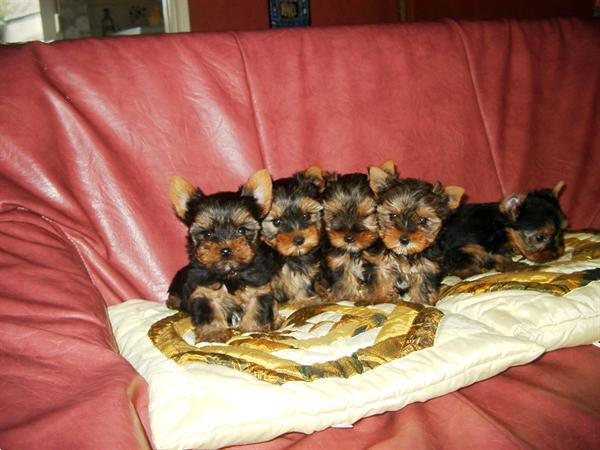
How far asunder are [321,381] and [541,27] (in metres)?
3.79

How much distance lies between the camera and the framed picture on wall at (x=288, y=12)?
7.24m

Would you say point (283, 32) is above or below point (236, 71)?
above

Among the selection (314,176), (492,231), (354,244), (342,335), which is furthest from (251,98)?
(492,231)

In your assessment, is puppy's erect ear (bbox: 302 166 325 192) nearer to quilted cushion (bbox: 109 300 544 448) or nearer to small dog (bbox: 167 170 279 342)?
small dog (bbox: 167 170 279 342)

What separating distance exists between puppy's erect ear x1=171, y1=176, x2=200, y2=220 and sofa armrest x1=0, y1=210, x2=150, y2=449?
0.61 meters

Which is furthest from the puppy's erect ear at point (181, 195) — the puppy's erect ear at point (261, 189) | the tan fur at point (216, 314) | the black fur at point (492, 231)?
the black fur at point (492, 231)

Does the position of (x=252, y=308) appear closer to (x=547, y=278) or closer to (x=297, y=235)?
(x=297, y=235)

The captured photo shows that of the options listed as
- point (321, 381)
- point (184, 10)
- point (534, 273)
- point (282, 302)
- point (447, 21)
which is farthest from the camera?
point (184, 10)

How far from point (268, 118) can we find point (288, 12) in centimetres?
460

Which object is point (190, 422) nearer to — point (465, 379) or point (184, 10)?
point (465, 379)

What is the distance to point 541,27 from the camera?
4.22 m

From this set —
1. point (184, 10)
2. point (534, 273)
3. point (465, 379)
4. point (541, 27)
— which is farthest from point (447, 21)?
point (184, 10)

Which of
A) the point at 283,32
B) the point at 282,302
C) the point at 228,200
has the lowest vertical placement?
the point at 282,302

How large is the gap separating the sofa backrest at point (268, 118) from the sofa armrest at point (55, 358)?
1.09 ft
